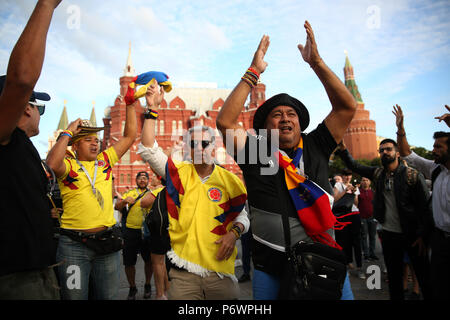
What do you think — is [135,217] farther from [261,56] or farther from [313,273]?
[313,273]

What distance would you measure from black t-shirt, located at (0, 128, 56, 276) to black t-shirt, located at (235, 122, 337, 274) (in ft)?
4.25

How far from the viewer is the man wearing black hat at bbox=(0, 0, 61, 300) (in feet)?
4.44

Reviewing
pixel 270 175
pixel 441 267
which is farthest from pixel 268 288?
pixel 441 267

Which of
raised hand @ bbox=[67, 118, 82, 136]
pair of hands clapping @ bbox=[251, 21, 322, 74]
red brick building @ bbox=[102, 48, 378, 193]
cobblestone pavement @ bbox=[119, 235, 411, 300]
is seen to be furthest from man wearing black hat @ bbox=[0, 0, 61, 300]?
red brick building @ bbox=[102, 48, 378, 193]

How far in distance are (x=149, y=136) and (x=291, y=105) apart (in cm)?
141

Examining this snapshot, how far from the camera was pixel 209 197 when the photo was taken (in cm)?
262

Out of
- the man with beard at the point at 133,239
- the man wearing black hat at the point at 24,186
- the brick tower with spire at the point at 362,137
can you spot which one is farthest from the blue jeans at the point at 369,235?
the brick tower with spire at the point at 362,137

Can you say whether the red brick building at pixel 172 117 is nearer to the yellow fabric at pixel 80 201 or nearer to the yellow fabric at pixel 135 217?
the yellow fabric at pixel 135 217

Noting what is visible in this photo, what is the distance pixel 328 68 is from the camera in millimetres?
2051

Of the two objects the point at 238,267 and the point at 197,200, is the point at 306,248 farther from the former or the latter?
the point at 238,267

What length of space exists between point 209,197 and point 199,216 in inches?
7.9

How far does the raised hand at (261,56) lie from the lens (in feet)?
6.69

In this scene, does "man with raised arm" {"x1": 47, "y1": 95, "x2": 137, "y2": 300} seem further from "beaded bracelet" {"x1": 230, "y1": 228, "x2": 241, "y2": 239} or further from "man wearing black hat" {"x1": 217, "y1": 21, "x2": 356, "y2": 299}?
"man wearing black hat" {"x1": 217, "y1": 21, "x2": 356, "y2": 299}
